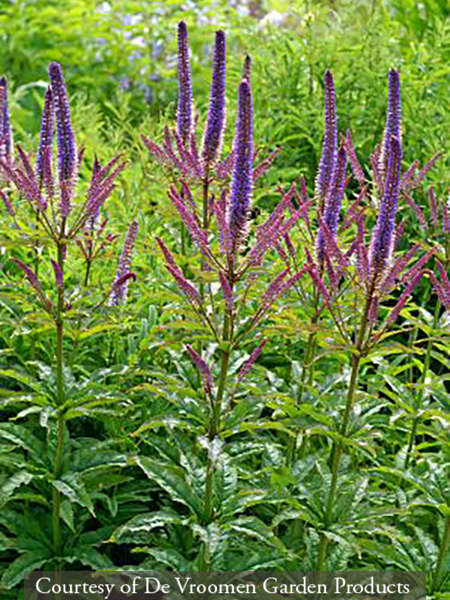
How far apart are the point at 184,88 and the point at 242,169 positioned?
3.29 ft

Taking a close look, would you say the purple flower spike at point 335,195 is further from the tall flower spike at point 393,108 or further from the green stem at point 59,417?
the green stem at point 59,417

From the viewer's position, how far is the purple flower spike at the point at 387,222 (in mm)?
2334

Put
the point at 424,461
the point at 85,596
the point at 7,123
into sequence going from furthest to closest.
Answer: the point at 7,123 < the point at 424,461 < the point at 85,596

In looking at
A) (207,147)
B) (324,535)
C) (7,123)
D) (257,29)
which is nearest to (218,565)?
(324,535)

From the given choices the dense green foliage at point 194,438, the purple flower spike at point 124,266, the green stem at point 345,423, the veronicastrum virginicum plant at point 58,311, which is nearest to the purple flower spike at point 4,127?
the dense green foliage at point 194,438

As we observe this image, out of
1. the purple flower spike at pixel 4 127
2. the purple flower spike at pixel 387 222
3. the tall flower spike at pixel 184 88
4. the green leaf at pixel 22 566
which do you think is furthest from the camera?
the purple flower spike at pixel 4 127

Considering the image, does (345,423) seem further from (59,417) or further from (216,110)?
(216,110)

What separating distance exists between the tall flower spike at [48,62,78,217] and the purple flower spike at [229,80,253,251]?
2.04 ft

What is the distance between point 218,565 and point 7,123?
2.26 m

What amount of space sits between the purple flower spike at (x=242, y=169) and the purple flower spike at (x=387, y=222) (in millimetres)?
411

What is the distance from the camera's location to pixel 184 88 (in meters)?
3.28

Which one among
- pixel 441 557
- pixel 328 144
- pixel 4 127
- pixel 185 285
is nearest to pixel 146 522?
pixel 185 285

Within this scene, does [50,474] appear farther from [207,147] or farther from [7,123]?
[7,123]

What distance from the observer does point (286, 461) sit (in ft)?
10.6
